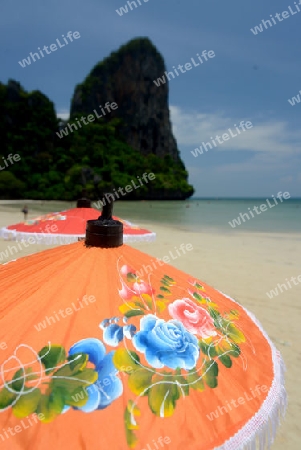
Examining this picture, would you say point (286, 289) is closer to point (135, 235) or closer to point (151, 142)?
point (135, 235)

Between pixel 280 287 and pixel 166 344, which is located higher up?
pixel 166 344

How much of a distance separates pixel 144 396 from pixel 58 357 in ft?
1.08

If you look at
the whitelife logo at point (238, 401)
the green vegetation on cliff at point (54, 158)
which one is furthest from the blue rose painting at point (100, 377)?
the green vegetation on cliff at point (54, 158)

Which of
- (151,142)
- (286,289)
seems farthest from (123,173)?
(286,289)

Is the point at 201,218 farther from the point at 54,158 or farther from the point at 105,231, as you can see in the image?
the point at 54,158

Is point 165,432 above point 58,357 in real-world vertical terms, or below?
below

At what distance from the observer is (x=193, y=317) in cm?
143

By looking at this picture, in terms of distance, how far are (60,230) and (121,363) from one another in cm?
447

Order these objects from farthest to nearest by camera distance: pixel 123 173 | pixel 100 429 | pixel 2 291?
pixel 123 173 < pixel 2 291 < pixel 100 429

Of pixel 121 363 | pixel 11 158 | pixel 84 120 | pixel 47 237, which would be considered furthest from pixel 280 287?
pixel 84 120

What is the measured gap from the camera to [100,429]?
0.96 m

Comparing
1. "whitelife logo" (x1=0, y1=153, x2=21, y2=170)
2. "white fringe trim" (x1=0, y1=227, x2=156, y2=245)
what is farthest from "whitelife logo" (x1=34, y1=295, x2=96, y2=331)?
"whitelife logo" (x1=0, y1=153, x2=21, y2=170)

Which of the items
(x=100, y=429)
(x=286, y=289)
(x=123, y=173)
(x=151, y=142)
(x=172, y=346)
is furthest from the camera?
(x=151, y=142)

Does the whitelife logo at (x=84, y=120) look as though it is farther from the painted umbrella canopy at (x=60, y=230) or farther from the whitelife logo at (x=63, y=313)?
the whitelife logo at (x=63, y=313)
